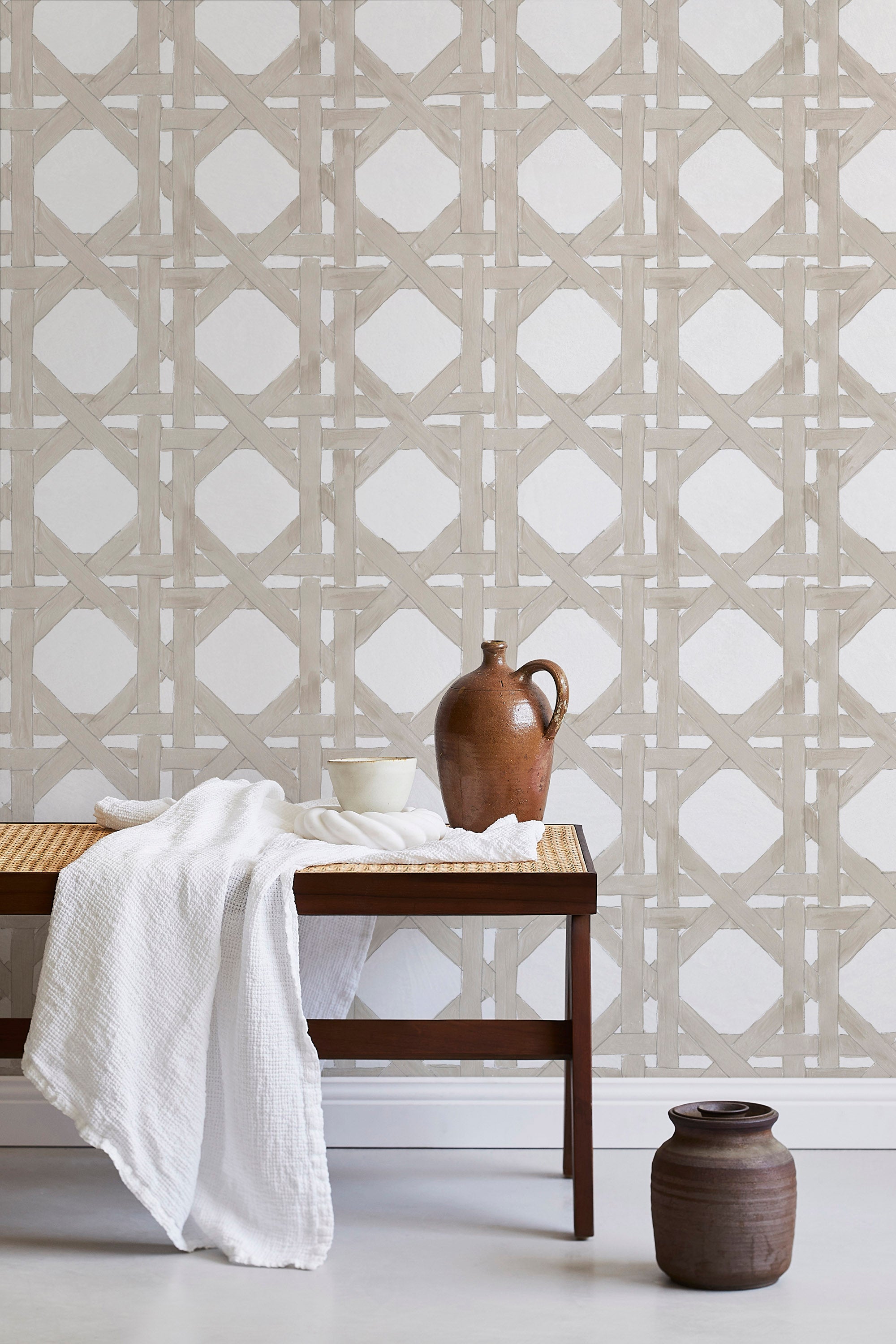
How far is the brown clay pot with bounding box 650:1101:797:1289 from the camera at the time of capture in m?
1.82

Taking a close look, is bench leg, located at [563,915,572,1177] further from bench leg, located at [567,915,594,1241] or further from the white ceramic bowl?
the white ceramic bowl

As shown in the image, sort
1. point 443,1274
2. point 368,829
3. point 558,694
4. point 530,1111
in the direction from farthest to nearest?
point 530,1111 < point 558,694 < point 368,829 < point 443,1274

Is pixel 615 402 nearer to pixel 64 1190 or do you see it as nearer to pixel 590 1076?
pixel 590 1076

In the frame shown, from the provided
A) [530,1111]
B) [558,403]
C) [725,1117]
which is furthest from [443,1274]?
[558,403]

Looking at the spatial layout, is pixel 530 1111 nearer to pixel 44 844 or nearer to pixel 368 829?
pixel 368 829

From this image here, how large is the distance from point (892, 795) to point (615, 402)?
3.22 feet

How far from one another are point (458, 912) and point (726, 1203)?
0.57 metres

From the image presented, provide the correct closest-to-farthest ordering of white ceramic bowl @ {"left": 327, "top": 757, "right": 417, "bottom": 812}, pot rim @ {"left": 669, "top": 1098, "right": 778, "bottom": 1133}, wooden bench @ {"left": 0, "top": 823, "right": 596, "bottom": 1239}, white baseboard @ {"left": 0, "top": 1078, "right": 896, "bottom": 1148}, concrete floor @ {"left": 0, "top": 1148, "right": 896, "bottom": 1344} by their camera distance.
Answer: concrete floor @ {"left": 0, "top": 1148, "right": 896, "bottom": 1344}, pot rim @ {"left": 669, "top": 1098, "right": 778, "bottom": 1133}, wooden bench @ {"left": 0, "top": 823, "right": 596, "bottom": 1239}, white ceramic bowl @ {"left": 327, "top": 757, "right": 417, "bottom": 812}, white baseboard @ {"left": 0, "top": 1078, "right": 896, "bottom": 1148}

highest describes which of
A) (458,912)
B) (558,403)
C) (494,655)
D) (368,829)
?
(558,403)

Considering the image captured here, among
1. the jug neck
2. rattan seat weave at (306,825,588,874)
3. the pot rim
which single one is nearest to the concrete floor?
the pot rim

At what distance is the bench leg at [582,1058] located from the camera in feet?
6.53

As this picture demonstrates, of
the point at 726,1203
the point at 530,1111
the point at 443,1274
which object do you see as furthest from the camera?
the point at 530,1111

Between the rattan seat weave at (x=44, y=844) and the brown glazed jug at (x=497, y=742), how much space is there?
66 centimetres

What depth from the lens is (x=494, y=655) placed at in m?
2.28
